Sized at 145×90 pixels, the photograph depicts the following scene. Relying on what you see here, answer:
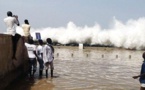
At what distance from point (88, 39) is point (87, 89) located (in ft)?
114

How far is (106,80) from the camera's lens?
45.2ft

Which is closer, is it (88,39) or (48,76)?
(48,76)

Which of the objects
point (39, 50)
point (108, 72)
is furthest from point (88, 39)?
point (39, 50)

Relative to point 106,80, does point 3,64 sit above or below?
above

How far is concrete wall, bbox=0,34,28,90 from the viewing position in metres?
9.55

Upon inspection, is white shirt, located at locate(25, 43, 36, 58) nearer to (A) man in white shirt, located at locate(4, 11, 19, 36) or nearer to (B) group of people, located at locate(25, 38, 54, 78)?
(B) group of people, located at locate(25, 38, 54, 78)

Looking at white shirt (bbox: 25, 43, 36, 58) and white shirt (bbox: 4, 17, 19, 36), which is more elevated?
white shirt (bbox: 4, 17, 19, 36)

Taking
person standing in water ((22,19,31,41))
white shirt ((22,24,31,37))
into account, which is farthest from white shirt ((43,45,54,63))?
white shirt ((22,24,31,37))

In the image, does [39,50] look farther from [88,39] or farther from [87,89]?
[88,39]

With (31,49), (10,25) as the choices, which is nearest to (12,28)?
(10,25)

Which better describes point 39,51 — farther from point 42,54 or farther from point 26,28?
point 26,28

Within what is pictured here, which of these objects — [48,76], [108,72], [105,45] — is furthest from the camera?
[105,45]

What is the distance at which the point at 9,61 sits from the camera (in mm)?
10586

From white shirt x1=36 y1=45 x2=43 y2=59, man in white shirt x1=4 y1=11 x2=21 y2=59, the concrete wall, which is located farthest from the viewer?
white shirt x1=36 y1=45 x2=43 y2=59
